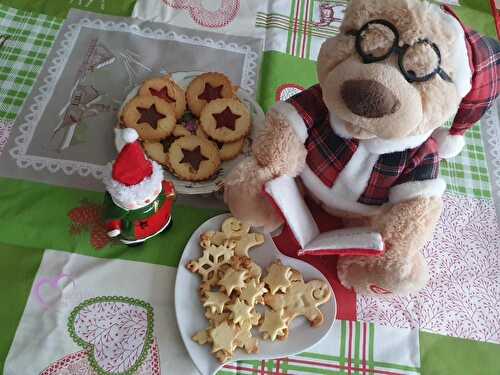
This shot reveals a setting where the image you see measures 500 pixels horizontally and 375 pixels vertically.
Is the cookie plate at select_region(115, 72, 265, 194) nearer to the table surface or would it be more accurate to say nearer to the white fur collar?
the table surface

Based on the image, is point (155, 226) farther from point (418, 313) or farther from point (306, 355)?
point (418, 313)

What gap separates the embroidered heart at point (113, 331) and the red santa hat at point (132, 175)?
174mm

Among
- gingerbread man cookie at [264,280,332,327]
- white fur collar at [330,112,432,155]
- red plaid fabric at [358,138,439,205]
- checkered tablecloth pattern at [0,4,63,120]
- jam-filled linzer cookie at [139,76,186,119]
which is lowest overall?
gingerbread man cookie at [264,280,332,327]

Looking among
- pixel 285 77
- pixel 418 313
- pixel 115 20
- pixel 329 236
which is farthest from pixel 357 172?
pixel 115 20

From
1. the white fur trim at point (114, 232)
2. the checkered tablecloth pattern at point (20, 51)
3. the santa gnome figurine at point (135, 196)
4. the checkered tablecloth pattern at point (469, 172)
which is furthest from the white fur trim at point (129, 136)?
the checkered tablecloth pattern at point (469, 172)

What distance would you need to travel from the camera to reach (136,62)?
930mm

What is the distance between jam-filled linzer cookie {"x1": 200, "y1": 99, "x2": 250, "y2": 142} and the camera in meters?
0.79

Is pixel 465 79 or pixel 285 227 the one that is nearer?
pixel 465 79

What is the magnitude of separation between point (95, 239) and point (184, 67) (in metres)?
0.39

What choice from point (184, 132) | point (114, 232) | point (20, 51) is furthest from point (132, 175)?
point (20, 51)

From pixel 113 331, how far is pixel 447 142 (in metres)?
0.53

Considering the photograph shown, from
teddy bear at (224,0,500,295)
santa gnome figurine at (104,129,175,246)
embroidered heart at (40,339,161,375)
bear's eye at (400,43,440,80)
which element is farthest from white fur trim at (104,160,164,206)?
bear's eye at (400,43,440,80)

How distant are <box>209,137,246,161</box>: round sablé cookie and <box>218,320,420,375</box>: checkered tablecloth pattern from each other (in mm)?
310

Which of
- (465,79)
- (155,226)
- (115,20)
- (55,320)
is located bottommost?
(55,320)
